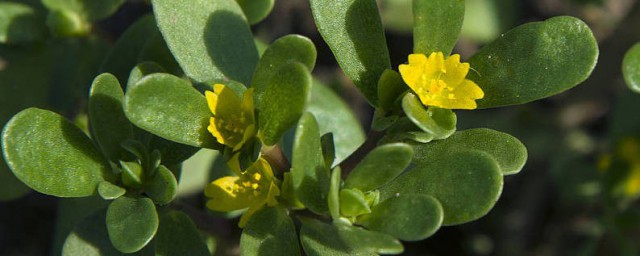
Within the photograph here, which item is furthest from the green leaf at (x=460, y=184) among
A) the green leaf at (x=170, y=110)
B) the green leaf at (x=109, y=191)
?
the green leaf at (x=109, y=191)

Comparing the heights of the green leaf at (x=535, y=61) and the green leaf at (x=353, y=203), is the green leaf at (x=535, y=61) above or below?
above

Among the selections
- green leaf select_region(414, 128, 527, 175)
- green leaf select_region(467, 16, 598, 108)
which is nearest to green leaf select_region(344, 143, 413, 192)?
green leaf select_region(414, 128, 527, 175)

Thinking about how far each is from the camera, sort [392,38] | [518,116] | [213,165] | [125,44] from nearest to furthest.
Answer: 1. [125,44]
2. [213,165]
3. [518,116]
4. [392,38]

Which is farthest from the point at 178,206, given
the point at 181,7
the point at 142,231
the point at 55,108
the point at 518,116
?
the point at 518,116

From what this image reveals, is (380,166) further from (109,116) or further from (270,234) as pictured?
(109,116)

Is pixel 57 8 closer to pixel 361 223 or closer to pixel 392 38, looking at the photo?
pixel 361 223

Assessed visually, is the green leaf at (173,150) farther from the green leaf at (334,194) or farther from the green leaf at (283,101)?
the green leaf at (334,194)
